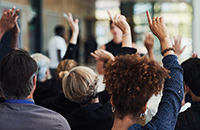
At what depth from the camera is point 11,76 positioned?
1389mm

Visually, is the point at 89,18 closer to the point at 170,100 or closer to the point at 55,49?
the point at 55,49

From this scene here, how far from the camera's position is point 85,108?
1.81 meters

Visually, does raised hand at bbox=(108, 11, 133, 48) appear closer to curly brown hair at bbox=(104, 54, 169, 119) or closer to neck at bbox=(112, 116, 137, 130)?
curly brown hair at bbox=(104, 54, 169, 119)

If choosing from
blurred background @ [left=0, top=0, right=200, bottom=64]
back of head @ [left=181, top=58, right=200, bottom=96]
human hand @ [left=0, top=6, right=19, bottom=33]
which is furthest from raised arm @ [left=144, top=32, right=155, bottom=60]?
blurred background @ [left=0, top=0, right=200, bottom=64]

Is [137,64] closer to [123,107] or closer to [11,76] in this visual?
[123,107]

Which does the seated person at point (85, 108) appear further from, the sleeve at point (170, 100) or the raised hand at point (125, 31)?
the sleeve at point (170, 100)

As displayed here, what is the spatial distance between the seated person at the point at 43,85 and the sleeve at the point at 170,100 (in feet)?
5.62

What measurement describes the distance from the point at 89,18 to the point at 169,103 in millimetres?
17177

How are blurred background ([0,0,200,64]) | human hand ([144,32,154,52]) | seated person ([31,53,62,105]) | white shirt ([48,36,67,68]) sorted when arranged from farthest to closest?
blurred background ([0,0,200,64]) → white shirt ([48,36,67,68]) → seated person ([31,53,62,105]) → human hand ([144,32,154,52])

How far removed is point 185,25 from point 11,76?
1114cm

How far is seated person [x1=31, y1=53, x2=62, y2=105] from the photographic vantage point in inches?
110

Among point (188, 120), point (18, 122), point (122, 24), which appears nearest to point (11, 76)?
point (18, 122)

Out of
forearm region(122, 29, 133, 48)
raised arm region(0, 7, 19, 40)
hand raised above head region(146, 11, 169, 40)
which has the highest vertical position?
raised arm region(0, 7, 19, 40)

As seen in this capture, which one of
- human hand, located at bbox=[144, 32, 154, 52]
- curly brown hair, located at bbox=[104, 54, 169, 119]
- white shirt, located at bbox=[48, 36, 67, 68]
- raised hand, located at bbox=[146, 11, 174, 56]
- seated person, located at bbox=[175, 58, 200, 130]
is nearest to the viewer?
curly brown hair, located at bbox=[104, 54, 169, 119]
